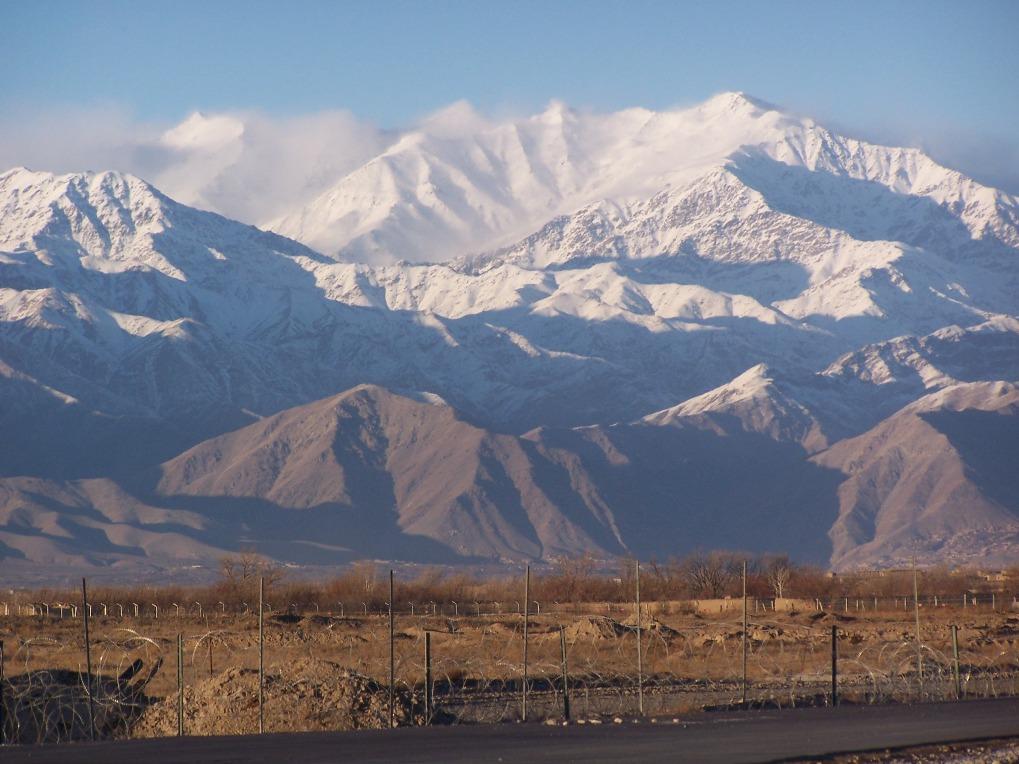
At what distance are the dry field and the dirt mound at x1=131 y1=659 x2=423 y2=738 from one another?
0.04m

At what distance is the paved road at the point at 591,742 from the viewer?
29406 mm

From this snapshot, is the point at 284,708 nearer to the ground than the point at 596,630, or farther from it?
farther from it

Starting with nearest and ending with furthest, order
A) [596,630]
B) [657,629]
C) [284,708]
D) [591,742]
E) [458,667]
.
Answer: [591,742] → [284,708] → [458,667] → [657,629] → [596,630]

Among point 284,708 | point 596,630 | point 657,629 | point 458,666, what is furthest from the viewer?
point 596,630

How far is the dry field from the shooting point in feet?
122

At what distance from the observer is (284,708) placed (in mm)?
36938

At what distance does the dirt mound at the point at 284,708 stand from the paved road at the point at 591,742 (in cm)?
275

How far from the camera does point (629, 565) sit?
142000 mm

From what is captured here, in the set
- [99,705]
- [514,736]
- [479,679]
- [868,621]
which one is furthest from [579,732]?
[868,621]

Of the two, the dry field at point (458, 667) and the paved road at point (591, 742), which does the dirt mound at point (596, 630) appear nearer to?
the dry field at point (458, 667)

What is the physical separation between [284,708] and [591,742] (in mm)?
8434

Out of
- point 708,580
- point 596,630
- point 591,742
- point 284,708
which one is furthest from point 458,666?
point 708,580

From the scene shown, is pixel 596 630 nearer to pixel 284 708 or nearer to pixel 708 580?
pixel 284 708

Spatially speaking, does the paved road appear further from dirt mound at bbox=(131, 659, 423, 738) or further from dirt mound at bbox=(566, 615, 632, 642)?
dirt mound at bbox=(566, 615, 632, 642)
